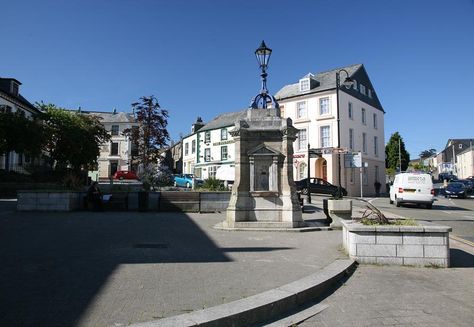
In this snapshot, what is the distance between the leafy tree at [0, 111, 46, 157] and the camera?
24406 millimetres

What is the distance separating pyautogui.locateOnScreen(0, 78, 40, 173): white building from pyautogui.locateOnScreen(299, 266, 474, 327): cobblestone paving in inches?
1278

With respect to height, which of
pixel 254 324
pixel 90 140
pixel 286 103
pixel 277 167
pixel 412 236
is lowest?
pixel 254 324

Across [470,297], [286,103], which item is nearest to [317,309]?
[470,297]

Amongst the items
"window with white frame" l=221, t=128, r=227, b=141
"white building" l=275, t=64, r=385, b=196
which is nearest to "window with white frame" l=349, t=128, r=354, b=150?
"white building" l=275, t=64, r=385, b=196

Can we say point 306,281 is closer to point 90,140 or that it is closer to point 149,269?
point 149,269

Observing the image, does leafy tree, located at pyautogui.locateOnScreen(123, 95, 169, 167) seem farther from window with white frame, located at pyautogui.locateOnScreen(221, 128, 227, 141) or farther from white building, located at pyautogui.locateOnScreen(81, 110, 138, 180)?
white building, located at pyautogui.locateOnScreen(81, 110, 138, 180)

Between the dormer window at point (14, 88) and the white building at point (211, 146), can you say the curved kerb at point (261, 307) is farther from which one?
the white building at point (211, 146)

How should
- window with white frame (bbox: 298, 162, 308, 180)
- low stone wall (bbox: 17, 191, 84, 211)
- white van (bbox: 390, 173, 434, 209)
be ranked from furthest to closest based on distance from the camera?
1. window with white frame (bbox: 298, 162, 308, 180)
2. white van (bbox: 390, 173, 434, 209)
3. low stone wall (bbox: 17, 191, 84, 211)

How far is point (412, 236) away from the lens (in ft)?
22.6

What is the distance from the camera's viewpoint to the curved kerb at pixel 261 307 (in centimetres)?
390

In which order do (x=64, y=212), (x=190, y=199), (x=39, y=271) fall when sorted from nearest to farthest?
(x=39, y=271) → (x=64, y=212) → (x=190, y=199)

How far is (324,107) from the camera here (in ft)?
125

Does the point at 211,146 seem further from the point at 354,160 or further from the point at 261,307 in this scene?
the point at 261,307

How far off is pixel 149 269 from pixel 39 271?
165 centimetres
